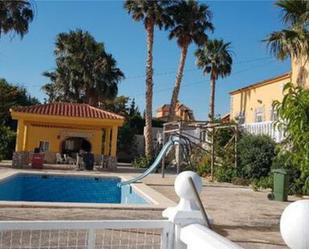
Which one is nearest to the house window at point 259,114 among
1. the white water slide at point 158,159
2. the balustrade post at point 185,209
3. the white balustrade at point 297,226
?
the white water slide at point 158,159

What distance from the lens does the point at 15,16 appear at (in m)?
30.6

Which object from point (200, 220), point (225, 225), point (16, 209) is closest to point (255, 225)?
point (225, 225)

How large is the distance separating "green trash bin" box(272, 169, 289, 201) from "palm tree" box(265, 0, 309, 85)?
787 cm

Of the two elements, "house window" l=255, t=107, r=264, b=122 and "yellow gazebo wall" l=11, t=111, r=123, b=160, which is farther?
"house window" l=255, t=107, r=264, b=122

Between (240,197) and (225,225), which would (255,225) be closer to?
(225,225)

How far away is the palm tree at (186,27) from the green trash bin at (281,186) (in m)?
21.0

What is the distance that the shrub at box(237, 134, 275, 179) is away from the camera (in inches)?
805

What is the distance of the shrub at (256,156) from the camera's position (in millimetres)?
20438

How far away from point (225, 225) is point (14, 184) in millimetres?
11943

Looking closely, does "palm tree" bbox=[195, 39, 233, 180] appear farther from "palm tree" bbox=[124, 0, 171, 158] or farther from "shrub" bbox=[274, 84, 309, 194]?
"shrub" bbox=[274, 84, 309, 194]

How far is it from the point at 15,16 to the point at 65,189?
1544 centimetres

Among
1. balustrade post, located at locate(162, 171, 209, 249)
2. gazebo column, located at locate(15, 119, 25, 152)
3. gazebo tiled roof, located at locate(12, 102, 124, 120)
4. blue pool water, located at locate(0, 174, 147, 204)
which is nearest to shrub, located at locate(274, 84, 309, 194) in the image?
balustrade post, located at locate(162, 171, 209, 249)

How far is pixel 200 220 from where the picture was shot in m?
3.48

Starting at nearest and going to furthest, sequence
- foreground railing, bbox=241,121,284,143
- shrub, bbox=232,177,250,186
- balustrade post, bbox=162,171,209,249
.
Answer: balustrade post, bbox=162,171,209,249, shrub, bbox=232,177,250,186, foreground railing, bbox=241,121,284,143
